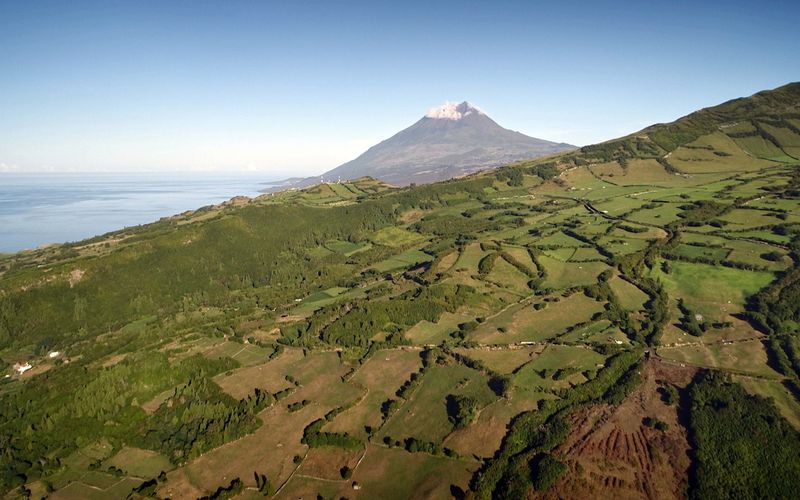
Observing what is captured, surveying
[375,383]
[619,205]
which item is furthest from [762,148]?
[375,383]

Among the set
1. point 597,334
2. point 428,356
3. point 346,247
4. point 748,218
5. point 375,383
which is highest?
point 748,218

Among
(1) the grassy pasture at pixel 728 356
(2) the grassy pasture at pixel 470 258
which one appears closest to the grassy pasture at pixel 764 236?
(1) the grassy pasture at pixel 728 356

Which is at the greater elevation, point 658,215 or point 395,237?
point 658,215

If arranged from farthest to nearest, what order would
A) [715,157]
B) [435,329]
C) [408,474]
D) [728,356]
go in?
[715,157] < [435,329] < [728,356] < [408,474]

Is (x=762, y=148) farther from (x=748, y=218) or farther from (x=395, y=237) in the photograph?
(x=395, y=237)

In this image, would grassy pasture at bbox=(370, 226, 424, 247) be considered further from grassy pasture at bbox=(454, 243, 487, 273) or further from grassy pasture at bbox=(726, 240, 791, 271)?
grassy pasture at bbox=(726, 240, 791, 271)

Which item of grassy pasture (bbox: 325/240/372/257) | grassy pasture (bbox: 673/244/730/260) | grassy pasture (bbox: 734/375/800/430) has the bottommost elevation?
grassy pasture (bbox: 734/375/800/430)

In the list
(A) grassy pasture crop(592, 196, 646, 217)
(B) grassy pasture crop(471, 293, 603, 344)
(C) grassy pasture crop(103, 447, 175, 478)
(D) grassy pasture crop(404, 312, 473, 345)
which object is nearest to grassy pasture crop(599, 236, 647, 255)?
(A) grassy pasture crop(592, 196, 646, 217)
